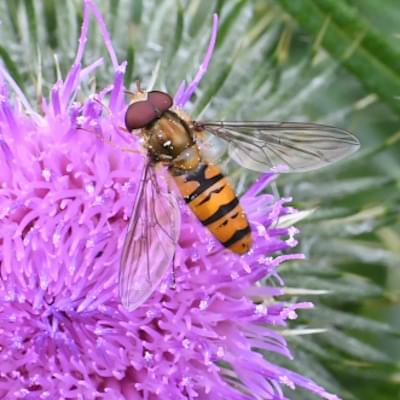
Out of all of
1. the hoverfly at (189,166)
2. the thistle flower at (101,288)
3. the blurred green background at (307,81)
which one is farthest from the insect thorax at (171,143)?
the blurred green background at (307,81)

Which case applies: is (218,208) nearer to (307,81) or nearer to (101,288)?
(101,288)

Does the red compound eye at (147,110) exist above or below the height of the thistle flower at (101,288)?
above

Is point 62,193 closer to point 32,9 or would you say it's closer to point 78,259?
point 78,259

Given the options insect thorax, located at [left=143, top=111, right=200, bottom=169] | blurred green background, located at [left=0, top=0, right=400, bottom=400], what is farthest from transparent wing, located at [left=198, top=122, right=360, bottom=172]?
blurred green background, located at [left=0, top=0, right=400, bottom=400]

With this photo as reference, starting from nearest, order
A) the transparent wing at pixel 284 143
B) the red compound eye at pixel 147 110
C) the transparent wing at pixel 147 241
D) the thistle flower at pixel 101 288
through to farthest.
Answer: the transparent wing at pixel 147 241, the thistle flower at pixel 101 288, the red compound eye at pixel 147 110, the transparent wing at pixel 284 143

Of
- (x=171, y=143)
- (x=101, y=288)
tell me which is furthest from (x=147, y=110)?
(x=101, y=288)

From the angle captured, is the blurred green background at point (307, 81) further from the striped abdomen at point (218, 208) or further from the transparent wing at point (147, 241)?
the transparent wing at point (147, 241)

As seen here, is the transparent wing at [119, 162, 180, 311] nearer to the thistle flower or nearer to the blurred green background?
the thistle flower
